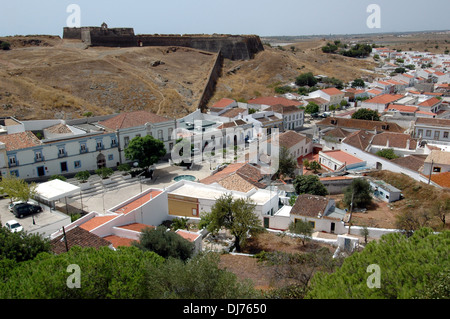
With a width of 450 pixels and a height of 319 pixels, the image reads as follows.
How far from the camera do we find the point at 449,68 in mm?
84250

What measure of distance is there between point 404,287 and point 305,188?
52.3ft

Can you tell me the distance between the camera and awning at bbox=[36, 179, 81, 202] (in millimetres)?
19678

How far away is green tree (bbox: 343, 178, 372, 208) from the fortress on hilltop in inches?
2033

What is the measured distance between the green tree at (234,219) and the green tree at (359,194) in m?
8.50

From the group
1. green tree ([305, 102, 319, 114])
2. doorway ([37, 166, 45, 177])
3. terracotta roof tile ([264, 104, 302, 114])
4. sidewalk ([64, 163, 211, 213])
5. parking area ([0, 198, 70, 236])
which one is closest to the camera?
parking area ([0, 198, 70, 236])

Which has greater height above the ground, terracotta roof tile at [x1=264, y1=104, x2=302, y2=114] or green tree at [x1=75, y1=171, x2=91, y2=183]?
terracotta roof tile at [x1=264, y1=104, x2=302, y2=114]

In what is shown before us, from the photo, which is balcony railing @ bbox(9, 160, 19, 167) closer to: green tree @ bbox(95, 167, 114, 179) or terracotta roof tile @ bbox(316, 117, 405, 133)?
green tree @ bbox(95, 167, 114, 179)

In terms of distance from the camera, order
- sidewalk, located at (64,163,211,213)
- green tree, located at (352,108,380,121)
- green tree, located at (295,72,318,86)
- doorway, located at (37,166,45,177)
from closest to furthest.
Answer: sidewalk, located at (64,163,211,213), doorway, located at (37,166,45,177), green tree, located at (352,108,380,121), green tree, located at (295,72,318,86)

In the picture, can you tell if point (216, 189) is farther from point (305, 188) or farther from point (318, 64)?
point (318, 64)

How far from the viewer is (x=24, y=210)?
18.7 meters

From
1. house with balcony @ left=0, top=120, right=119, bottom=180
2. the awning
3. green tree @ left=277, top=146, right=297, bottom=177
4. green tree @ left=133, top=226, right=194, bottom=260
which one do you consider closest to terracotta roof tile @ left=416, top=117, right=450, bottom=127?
green tree @ left=277, top=146, right=297, bottom=177
